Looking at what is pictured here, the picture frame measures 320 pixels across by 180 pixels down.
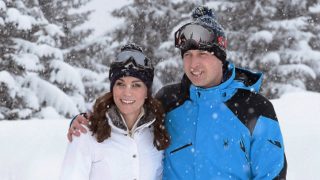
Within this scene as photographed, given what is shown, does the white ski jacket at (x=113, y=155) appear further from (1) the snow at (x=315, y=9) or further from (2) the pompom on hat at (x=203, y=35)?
(1) the snow at (x=315, y=9)

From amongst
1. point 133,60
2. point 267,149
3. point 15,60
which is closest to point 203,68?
point 133,60

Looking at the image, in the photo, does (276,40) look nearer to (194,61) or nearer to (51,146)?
(51,146)

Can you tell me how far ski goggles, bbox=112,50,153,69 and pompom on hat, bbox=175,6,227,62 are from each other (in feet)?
1.32

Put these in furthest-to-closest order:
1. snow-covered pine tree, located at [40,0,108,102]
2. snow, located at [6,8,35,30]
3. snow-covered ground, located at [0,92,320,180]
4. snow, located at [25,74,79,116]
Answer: snow-covered pine tree, located at [40,0,108,102], snow, located at [25,74,79,116], snow, located at [6,8,35,30], snow-covered ground, located at [0,92,320,180]

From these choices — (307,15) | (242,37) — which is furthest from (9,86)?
(307,15)

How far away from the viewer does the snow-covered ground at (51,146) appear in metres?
6.25

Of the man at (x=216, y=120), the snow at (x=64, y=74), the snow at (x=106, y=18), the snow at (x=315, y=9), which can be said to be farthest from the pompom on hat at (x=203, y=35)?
the snow at (x=315, y=9)

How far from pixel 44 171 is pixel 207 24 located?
342 cm

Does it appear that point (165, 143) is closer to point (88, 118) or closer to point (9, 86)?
point (88, 118)

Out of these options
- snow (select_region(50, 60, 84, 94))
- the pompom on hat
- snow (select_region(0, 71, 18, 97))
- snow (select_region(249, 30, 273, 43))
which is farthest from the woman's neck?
snow (select_region(249, 30, 273, 43))

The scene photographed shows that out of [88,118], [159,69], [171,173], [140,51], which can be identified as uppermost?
[140,51]

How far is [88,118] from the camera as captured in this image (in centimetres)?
386

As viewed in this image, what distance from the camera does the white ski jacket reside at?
3.60 metres

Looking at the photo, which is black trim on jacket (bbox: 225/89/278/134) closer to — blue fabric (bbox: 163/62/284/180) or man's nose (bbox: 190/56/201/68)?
blue fabric (bbox: 163/62/284/180)
